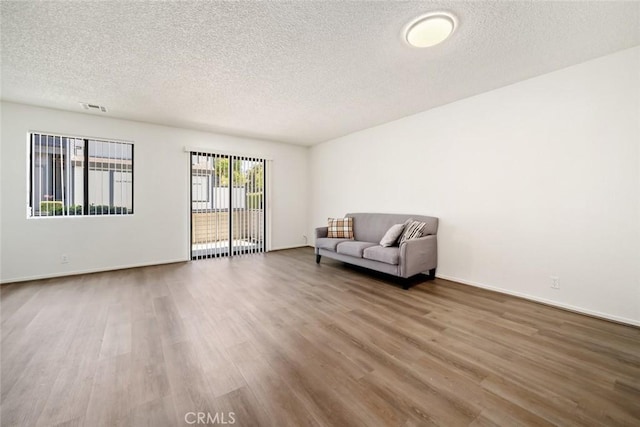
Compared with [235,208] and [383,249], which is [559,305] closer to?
[383,249]

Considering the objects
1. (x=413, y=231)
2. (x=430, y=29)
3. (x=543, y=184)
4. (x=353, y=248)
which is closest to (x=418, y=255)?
(x=413, y=231)

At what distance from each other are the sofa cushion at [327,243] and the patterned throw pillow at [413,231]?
1.18m

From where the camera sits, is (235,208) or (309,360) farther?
(235,208)

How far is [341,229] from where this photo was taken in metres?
4.93

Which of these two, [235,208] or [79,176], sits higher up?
[79,176]

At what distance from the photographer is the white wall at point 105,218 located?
12.2 feet

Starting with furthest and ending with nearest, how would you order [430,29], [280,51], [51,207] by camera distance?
[51,207] → [280,51] → [430,29]

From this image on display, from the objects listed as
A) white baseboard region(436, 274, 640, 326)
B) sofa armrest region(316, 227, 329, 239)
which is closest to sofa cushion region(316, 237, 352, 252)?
sofa armrest region(316, 227, 329, 239)

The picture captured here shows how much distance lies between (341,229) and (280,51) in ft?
10.5

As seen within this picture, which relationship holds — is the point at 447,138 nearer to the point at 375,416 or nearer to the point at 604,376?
the point at 604,376

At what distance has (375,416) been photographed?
1.39 metres

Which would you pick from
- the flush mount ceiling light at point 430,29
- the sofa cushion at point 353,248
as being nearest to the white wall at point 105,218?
the sofa cushion at point 353,248

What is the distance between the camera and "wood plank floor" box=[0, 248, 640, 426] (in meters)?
1.43

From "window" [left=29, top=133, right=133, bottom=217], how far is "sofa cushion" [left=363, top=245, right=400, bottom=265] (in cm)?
430
